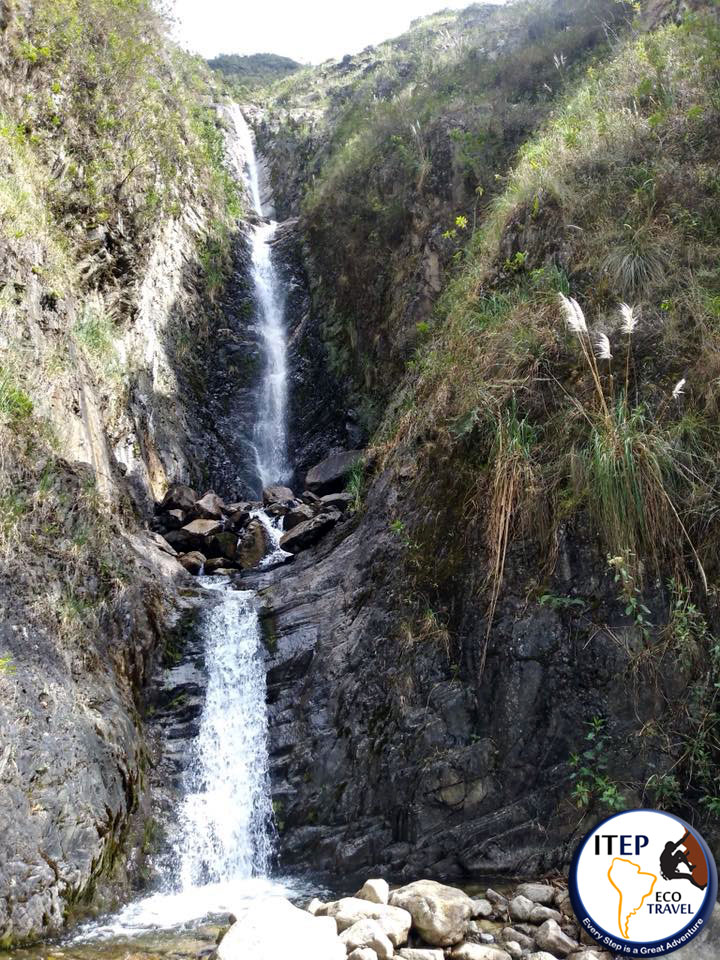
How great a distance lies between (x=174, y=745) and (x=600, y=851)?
4.56 metres

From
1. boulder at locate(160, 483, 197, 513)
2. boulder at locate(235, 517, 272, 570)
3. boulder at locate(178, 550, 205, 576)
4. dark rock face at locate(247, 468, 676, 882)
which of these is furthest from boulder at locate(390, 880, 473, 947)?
Answer: boulder at locate(160, 483, 197, 513)

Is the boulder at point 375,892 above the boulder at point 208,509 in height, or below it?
below

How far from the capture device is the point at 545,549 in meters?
6.38

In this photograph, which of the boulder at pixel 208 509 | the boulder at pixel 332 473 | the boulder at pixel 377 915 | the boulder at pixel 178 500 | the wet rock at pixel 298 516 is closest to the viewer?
the boulder at pixel 377 915

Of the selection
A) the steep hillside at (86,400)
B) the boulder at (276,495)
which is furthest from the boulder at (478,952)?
the boulder at (276,495)

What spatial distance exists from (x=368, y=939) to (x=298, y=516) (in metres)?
6.91

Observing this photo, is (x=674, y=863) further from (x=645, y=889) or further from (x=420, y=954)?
(x=420, y=954)

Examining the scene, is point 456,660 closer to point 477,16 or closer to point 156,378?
point 156,378

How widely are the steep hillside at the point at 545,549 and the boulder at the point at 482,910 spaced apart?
543 millimetres

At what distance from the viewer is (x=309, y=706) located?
7547mm

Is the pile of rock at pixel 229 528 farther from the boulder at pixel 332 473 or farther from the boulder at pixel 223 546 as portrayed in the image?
the boulder at pixel 332 473

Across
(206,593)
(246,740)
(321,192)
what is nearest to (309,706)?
(246,740)

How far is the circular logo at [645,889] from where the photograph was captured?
4.07m

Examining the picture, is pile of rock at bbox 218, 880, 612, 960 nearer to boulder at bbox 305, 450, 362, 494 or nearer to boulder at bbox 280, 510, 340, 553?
boulder at bbox 280, 510, 340, 553
